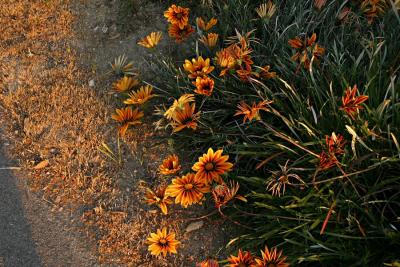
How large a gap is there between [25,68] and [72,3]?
68cm

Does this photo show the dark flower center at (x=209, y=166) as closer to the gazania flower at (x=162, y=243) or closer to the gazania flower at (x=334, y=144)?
the gazania flower at (x=162, y=243)

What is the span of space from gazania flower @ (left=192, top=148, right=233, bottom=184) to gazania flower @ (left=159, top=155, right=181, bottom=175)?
131 mm

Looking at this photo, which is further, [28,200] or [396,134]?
[28,200]

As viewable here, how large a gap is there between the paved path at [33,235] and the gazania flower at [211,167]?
739 millimetres

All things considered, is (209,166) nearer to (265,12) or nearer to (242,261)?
(242,261)

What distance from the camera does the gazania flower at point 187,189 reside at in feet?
7.69

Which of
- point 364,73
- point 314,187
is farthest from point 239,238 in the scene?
point 364,73

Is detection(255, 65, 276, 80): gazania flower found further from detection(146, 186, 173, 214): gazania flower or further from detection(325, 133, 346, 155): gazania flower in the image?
detection(146, 186, 173, 214): gazania flower

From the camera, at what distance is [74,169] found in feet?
9.48

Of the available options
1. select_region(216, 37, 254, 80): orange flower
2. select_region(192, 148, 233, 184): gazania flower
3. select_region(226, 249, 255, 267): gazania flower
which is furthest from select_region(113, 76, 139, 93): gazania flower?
select_region(226, 249, 255, 267): gazania flower

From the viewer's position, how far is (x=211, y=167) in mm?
2326

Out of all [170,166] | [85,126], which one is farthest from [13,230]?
[170,166]

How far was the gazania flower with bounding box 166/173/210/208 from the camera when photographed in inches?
→ 92.3

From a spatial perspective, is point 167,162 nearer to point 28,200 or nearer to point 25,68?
point 28,200
